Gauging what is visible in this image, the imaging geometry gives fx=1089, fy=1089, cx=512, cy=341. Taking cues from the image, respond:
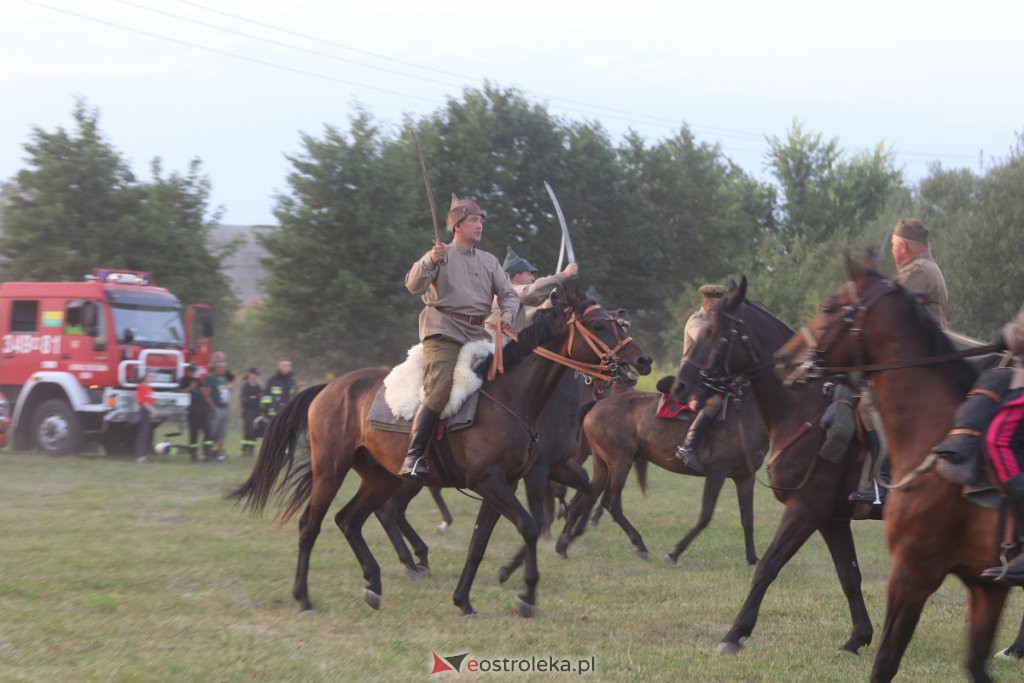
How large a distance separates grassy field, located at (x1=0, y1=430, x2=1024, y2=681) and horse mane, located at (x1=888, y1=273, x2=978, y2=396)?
79.3 inches

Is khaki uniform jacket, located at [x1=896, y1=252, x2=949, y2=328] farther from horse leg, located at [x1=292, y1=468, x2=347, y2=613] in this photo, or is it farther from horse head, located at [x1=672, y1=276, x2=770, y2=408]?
horse leg, located at [x1=292, y1=468, x2=347, y2=613]

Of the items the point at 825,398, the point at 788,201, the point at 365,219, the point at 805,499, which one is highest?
the point at 788,201

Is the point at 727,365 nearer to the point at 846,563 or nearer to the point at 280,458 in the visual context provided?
the point at 846,563

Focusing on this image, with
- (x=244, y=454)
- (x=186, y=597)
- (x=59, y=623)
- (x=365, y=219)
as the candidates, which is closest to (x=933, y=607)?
(x=186, y=597)

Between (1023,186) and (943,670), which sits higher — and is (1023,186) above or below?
above

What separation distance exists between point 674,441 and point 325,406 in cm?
429

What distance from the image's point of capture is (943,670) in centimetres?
660

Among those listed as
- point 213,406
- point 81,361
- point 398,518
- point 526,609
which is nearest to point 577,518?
point 398,518

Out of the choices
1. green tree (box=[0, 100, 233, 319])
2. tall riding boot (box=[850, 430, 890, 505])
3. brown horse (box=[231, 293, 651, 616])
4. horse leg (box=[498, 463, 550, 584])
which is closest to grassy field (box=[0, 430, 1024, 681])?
brown horse (box=[231, 293, 651, 616])

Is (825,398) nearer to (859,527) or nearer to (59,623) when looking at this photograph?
(59,623)

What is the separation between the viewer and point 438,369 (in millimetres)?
8039

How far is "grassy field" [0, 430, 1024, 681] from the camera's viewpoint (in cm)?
646

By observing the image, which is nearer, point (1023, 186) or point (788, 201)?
point (1023, 186)

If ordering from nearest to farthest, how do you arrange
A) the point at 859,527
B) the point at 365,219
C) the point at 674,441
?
the point at 674,441 → the point at 859,527 → the point at 365,219
